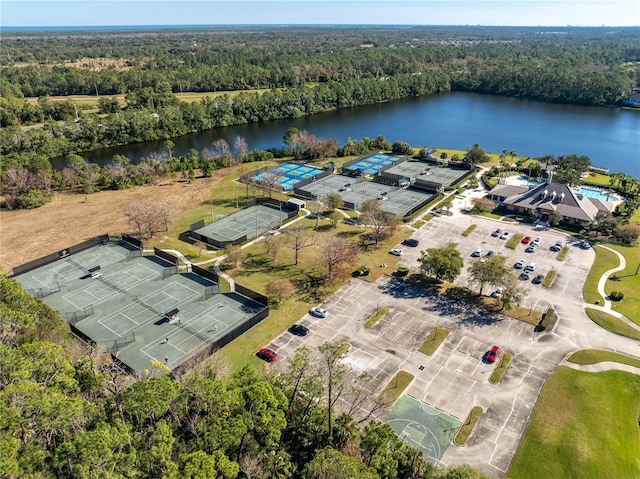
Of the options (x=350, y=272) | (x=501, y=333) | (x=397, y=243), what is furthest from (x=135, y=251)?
(x=501, y=333)

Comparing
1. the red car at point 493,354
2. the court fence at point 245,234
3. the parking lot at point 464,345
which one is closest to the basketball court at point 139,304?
the court fence at point 245,234

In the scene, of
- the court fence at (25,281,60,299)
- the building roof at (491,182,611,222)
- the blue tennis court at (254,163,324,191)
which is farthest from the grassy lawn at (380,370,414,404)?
the blue tennis court at (254,163,324,191)

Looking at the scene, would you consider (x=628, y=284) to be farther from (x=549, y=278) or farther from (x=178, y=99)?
(x=178, y=99)

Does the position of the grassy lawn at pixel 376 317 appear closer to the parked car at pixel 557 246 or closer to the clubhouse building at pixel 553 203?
the parked car at pixel 557 246

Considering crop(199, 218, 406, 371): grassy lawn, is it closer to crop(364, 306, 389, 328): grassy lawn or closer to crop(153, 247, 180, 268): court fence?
crop(364, 306, 389, 328): grassy lawn

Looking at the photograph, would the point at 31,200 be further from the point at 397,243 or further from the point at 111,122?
the point at 397,243

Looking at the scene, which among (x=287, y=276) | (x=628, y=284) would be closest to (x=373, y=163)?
(x=287, y=276)
